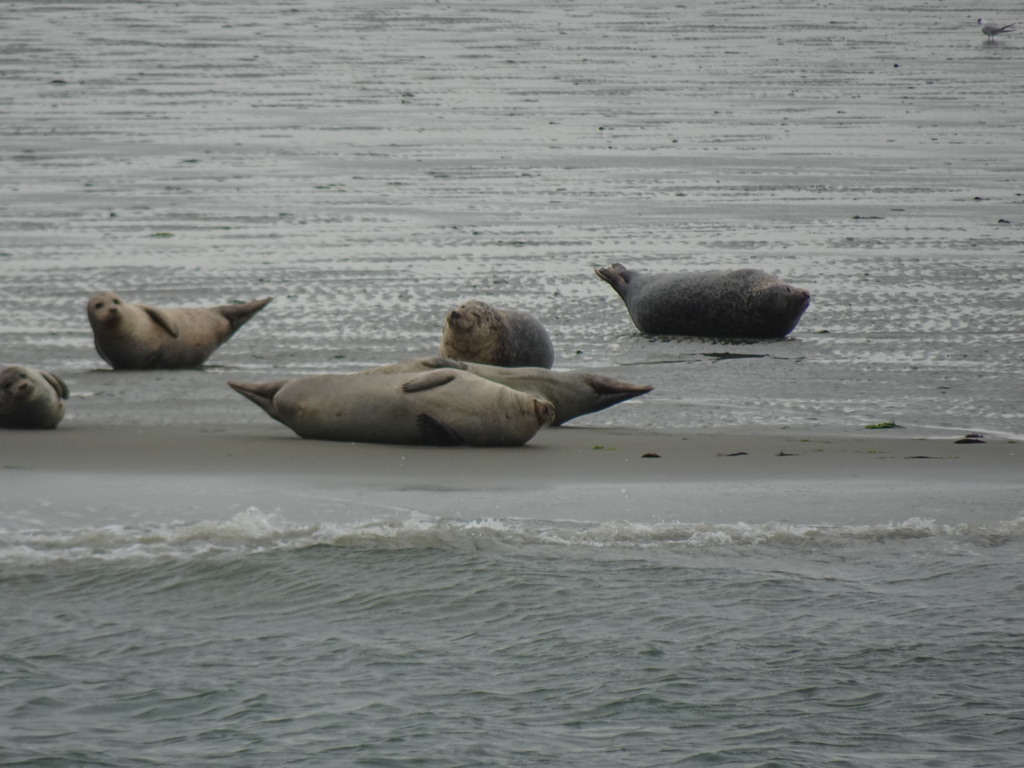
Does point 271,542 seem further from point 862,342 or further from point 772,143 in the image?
point 772,143

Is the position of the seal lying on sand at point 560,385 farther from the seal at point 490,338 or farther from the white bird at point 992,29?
the white bird at point 992,29

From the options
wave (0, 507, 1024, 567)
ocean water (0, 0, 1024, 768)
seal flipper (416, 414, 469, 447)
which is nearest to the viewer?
ocean water (0, 0, 1024, 768)

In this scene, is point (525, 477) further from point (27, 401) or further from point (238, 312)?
point (238, 312)

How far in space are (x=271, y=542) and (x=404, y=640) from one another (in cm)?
80

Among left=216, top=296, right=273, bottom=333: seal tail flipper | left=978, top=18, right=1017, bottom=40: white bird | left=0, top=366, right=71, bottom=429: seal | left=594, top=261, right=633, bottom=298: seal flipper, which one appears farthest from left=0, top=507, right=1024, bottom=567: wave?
left=978, top=18, right=1017, bottom=40: white bird

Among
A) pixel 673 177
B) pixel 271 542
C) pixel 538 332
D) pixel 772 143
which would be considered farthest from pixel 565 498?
pixel 772 143

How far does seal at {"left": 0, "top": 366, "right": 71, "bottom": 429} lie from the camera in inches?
237

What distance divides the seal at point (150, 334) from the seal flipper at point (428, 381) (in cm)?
239

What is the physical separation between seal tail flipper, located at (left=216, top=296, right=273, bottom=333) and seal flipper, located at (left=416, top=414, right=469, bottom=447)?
2610mm

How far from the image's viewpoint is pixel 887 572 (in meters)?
4.50

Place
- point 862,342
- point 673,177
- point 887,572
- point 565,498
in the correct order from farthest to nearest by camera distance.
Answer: point 673,177
point 862,342
point 565,498
point 887,572

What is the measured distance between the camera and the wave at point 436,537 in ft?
14.9

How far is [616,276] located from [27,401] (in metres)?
4.44

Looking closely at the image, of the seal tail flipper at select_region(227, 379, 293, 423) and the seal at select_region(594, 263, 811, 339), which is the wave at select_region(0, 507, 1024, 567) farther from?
the seal at select_region(594, 263, 811, 339)
